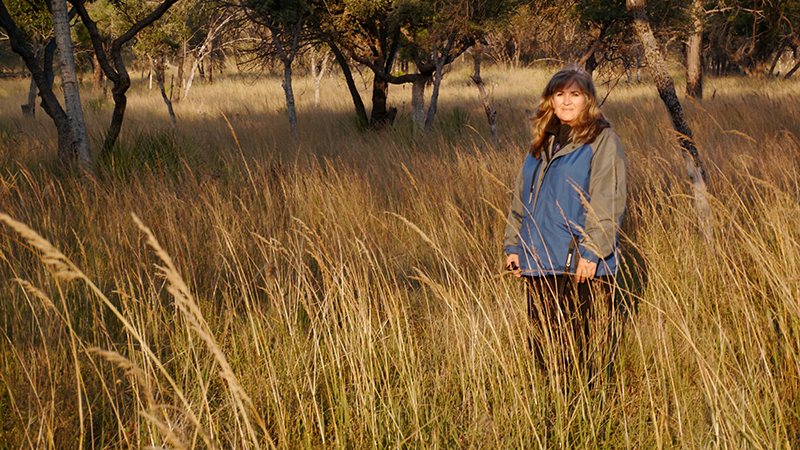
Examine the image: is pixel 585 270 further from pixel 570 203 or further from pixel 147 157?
pixel 147 157

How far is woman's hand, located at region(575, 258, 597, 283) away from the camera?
2.23 metres

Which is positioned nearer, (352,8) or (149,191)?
(149,191)

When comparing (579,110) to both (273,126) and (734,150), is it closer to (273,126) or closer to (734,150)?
(734,150)

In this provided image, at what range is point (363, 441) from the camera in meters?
1.92

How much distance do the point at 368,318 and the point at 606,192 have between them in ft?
4.05

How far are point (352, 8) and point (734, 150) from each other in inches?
258

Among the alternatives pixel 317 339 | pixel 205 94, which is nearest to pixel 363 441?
pixel 317 339

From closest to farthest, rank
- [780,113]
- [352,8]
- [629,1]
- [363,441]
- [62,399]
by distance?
[363,441] < [62,399] < [629,1] < [780,113] < [352,8]

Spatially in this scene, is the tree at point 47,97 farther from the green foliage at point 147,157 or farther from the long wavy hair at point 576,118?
the long wavy hair at point 576,118

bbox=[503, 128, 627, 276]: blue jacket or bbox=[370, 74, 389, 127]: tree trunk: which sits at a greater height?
bbox=[370, 74, 389, 127]: tree trunk

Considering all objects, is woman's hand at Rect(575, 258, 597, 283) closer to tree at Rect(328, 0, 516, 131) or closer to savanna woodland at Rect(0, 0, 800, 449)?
savanna woodland at Rect(0, 0, 800, 449)

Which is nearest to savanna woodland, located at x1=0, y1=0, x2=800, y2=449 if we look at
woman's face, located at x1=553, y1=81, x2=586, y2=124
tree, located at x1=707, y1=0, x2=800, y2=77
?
tree, located at x1=707, y1=0, x2=800, y2=77

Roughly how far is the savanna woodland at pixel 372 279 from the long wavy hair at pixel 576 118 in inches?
6.3

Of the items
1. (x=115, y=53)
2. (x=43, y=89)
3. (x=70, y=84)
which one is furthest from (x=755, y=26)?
(x=43, y=89)
